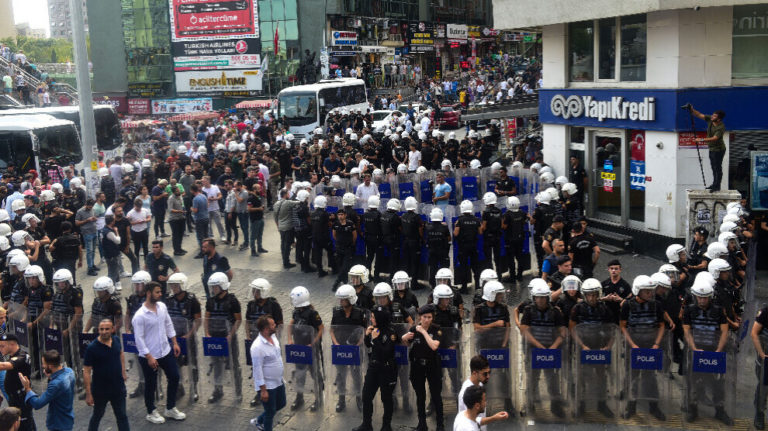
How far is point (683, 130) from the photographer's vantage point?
15211 mm

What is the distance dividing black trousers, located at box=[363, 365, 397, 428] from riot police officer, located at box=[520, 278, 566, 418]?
5.15ft

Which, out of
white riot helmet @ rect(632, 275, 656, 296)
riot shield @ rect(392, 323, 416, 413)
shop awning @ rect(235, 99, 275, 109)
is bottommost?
riot shield @ rect(392, 323, 416, 413)

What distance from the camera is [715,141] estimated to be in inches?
563

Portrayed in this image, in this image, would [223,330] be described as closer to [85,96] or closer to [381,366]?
[381,366]

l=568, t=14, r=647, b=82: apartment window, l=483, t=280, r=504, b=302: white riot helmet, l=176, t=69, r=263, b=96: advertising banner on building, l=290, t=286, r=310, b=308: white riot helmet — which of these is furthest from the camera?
l=176, t=69, r=263, b=96: advertising banner on building

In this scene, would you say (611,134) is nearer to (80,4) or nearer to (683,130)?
(683,130)

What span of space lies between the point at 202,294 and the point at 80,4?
9.03m

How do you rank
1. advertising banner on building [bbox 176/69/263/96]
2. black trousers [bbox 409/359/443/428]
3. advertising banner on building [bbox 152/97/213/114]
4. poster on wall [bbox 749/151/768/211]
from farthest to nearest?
advertising banner on building [bbox 152/97/213/114], advertising banner on building [bbox 176/69/263/96], poster on wall [bbox 749/151/768/211], black trousers [bbox 409/359/443/428]

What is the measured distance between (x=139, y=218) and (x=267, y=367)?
325 inches

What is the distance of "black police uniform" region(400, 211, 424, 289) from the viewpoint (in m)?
13.9

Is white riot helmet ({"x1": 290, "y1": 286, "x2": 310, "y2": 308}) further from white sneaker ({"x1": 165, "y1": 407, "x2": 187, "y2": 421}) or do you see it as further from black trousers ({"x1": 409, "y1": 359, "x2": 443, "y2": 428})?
white sneaker ({"x1": 165, "y1": 407, "x2": 187, "y2": 421})

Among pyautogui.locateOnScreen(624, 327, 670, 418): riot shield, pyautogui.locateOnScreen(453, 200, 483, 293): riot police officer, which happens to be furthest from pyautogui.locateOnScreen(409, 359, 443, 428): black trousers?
pyautogui.locateOnScreen(453, 200, 483, 293): riot police officer

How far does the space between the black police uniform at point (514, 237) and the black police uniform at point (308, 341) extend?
569cm

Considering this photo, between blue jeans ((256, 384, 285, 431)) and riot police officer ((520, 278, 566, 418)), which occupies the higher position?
riot police officer ((520, 278, 566, 418))
